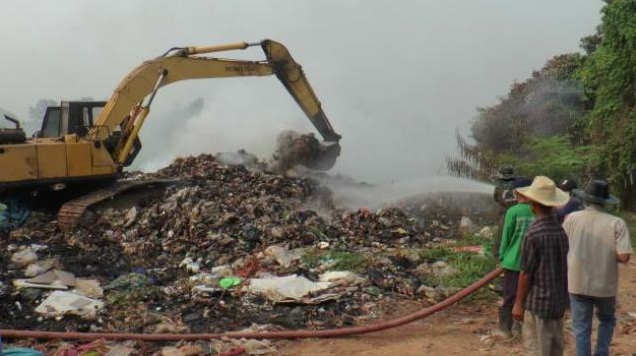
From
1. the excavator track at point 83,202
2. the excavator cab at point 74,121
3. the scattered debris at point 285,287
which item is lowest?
the scattered debris at point 285,287

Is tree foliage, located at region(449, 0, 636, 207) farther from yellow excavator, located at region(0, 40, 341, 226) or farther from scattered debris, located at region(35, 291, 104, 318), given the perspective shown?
scattered debris, located at region(35, 291, 104, 318)

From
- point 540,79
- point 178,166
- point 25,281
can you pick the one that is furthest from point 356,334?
point 540,79

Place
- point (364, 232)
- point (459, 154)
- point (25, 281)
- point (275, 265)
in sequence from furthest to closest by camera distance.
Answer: point (459, 154)
point (364, 232)
point (275, 265)
point (25, 281)

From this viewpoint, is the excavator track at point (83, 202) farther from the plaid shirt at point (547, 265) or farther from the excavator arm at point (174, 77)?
the plaid shirt at point (547, 265)

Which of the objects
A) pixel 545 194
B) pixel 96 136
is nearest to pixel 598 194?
pixel 545 194

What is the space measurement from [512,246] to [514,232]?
0.18 meters

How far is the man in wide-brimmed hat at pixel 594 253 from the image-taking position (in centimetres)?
441

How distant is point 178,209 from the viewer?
1080 centimetres

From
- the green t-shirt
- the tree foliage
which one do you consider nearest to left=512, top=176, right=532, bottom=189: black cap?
the green t-shirt

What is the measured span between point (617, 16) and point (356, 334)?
986 centimetres

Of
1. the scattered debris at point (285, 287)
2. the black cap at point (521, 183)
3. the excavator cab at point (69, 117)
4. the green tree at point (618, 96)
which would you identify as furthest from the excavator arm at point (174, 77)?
the black cap at point (521, 183)

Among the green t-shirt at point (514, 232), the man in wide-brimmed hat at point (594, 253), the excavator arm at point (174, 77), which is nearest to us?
the man in wide-brimmed hat at point (594, 253)

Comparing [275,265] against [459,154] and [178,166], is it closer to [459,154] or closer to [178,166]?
[178,166]

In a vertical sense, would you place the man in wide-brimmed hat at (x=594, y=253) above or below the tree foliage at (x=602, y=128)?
below
